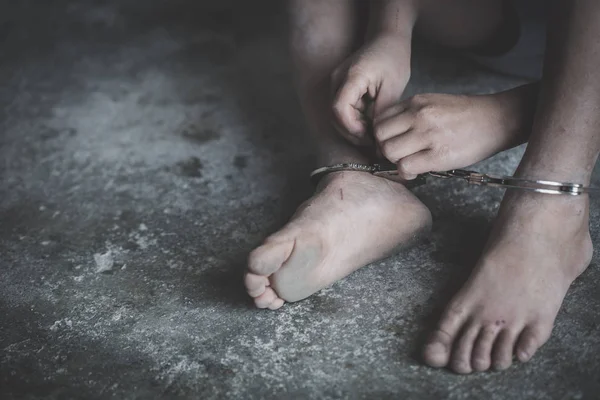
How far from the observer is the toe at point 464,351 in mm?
847

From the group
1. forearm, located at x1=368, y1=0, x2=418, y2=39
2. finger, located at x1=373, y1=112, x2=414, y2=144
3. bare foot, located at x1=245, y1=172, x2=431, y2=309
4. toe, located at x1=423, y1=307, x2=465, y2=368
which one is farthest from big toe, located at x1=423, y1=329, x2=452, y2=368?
forearm, located at x1=368, y1=0, x2=418, y2=39

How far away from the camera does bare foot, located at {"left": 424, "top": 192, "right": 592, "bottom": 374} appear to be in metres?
0.85

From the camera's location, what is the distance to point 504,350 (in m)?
0.84

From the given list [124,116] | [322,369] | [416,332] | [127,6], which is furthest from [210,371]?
[127,6]

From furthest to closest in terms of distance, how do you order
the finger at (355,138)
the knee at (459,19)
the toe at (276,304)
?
the knee at (459,19) < the finger at (355,138) < the toe at (276,304)

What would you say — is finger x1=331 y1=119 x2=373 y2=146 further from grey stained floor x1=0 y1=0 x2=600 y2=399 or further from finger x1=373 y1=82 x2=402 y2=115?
grey stained floor x1=0 y1=0 x2=600 y2=399

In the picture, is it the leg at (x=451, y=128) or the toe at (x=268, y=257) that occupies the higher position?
the leg at (x=451, y=128)

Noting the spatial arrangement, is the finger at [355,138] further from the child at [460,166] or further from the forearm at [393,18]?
the forearm at [393,18]

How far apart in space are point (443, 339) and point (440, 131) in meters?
0.29

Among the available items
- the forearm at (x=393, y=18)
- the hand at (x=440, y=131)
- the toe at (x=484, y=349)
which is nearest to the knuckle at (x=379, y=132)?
the hand at (x=440, y=131)

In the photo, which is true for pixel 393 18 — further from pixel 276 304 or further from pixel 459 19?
pixel 276 304

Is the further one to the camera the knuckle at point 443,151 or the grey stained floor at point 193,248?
the knuckle at point 443,151

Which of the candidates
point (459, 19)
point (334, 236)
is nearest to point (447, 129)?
point (334, 236)

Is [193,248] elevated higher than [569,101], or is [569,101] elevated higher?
[569,101]
